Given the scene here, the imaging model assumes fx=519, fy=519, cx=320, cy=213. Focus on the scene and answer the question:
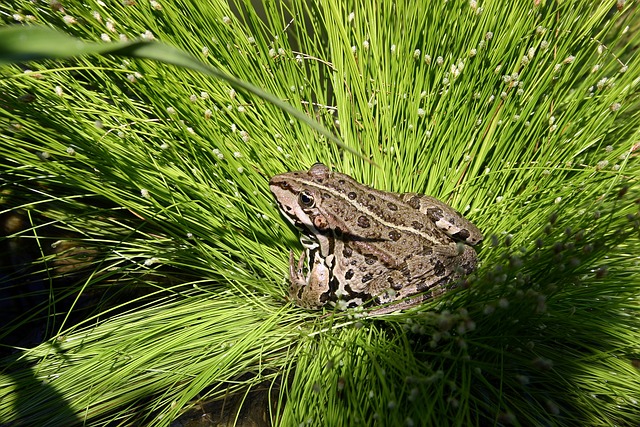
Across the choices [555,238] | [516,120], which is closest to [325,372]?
[555,238]

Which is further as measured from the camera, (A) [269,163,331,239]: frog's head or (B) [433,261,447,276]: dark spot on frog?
(A) [269,163,331,239]: frog's head

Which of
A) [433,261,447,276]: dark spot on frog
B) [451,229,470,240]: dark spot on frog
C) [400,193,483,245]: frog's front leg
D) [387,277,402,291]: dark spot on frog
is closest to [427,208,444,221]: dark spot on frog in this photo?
[400,193,483,245]: frog's front leg

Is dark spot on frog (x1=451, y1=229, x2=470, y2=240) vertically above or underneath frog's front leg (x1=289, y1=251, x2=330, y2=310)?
above

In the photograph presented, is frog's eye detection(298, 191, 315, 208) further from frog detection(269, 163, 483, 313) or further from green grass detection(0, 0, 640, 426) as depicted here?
green grass detection(0, 0, 640, 426)

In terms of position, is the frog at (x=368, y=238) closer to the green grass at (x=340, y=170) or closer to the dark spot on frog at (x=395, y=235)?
the dark spot on frog at (x=395, y=235)

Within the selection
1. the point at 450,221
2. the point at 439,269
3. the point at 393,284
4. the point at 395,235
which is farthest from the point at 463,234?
the point at 393,284

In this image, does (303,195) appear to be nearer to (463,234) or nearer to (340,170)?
(340,170)
